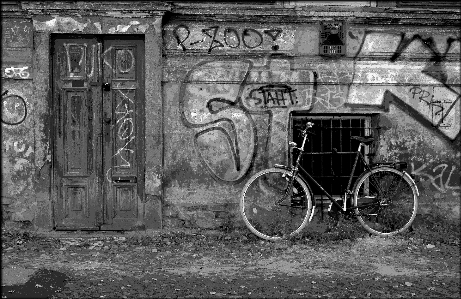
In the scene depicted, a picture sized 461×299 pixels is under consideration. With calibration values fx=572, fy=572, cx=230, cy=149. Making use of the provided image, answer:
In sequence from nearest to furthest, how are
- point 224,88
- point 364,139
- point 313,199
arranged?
point 313,199 → point 364,139 → point 224,88

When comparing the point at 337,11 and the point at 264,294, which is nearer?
the point at 264,294

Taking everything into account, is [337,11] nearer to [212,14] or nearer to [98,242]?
[212,14]

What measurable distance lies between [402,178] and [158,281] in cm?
364

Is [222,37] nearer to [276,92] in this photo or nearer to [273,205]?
[276,92]

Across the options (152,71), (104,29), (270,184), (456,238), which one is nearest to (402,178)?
(456,238)

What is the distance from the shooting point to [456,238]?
25.0 feet

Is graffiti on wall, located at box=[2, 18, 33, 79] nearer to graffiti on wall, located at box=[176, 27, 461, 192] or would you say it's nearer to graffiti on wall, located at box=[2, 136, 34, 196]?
graffiti on wall, located at box=[2, 136, 34, 196]

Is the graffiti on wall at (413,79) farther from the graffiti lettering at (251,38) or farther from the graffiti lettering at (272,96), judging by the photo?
the graffiti lettering at (251,38)

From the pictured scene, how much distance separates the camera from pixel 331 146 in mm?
8023

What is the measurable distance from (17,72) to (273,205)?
3873 mm

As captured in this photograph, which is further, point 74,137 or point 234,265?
point 74,137

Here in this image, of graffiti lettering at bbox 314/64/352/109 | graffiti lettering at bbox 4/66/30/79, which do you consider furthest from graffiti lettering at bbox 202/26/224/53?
graffiti lettering at bbox 4/66/30/79

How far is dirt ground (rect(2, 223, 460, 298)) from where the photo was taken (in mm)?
5496

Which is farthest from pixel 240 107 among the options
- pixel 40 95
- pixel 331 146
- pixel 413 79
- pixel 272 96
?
pixel 40 95
